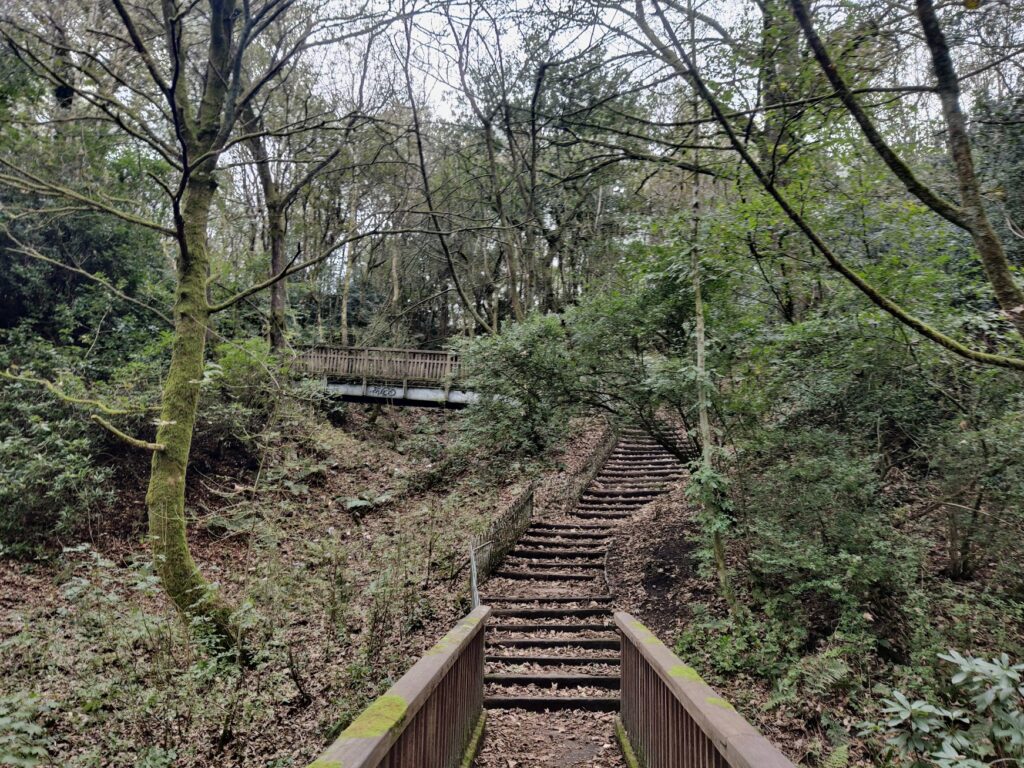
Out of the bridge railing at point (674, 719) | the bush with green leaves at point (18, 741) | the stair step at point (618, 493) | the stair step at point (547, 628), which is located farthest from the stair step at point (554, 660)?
the stair step at point (618, 493)

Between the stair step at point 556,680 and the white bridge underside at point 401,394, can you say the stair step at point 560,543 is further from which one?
the white bridge underside at point 401,394

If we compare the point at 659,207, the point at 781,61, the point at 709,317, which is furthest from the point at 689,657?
the point at 659,207

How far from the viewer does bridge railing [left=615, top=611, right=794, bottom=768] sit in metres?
2.11

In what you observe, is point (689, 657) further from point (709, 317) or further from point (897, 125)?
point (897, 125)

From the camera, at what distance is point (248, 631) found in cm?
674

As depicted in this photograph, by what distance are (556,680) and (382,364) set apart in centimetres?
1439

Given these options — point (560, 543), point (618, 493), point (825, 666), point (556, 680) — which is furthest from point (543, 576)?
point (825, 666)

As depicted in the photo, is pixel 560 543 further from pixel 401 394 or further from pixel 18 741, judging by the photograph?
pixel 18 741

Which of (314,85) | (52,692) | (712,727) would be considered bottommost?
(52,692)

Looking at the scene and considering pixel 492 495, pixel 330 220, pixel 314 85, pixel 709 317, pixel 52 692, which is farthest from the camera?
pixel 330 220

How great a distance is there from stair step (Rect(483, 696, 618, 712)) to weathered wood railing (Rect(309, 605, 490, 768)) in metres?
1.34

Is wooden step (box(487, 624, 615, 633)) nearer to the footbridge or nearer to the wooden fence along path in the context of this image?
the wooden fence along path

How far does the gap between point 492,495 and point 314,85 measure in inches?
476

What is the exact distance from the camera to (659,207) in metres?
17.1
